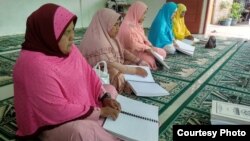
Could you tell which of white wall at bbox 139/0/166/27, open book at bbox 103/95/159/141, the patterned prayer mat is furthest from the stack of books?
white wall at bbox 139/0/166/27

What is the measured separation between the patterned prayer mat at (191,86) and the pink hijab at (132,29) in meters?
0.42

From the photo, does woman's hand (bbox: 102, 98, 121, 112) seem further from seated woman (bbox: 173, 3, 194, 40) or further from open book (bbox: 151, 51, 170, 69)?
seated woman (bbox: 173, 3, 194, 40)

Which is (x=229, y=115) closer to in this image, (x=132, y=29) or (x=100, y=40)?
(x=100, y=40)

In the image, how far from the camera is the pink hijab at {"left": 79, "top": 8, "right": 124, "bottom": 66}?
6.31 ft

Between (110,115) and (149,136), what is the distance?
0.22 meters

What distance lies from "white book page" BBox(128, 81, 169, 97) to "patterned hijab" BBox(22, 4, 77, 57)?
99 centimetres

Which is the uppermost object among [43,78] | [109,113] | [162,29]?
[43,78]

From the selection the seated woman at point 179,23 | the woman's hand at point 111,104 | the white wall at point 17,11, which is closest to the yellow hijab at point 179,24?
the seated woman at point 179,23

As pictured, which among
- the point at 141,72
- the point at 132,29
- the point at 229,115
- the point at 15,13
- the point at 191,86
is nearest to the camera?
the point at 229,115

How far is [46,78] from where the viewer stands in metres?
1.03

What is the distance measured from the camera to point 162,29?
3.25 m

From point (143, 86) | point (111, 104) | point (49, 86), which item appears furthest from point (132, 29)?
point (49, 86)

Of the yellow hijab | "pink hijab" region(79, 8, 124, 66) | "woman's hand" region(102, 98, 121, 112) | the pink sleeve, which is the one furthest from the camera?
the yellow hijab

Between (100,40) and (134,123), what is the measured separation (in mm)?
858
